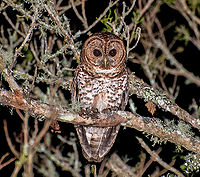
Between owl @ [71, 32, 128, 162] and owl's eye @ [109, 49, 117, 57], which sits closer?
owl @ [71, 32, 128, 162]

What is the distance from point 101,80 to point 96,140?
0.83 m

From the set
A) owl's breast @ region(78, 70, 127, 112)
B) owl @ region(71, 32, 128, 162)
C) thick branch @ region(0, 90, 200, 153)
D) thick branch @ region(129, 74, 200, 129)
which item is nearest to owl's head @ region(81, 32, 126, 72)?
owl @ region(71, 32, 128, 162)

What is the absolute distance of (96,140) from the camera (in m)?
4.74

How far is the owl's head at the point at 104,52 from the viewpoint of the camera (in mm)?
4508

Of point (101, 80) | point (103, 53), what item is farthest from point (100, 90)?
point (103, 53)

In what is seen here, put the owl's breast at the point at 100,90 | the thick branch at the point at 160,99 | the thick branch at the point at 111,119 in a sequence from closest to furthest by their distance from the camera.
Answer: the thick branch at the point at 111,119
the thick branch at the point at 160,99
the owl's breast at the point at 100,90

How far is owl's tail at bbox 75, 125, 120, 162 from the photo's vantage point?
463 cm

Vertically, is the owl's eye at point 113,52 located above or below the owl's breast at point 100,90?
above

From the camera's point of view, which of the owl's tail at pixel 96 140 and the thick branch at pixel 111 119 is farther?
the owl's tail at pixel 96 140

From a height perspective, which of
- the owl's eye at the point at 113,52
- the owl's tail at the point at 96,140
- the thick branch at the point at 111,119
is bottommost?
the owl's tail at the point at 96,140

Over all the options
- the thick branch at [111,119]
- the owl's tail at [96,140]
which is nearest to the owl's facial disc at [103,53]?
the owl's tail at [96,140]

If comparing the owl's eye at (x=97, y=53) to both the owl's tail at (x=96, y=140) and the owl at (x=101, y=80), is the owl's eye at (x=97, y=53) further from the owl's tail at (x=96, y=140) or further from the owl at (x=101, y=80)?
the owl's tail at (x=96, y=140)

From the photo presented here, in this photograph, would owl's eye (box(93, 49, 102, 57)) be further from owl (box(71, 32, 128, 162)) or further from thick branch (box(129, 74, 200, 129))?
thick branch (box(129, 74, 200, 129))

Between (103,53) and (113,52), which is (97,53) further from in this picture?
(113,52)
